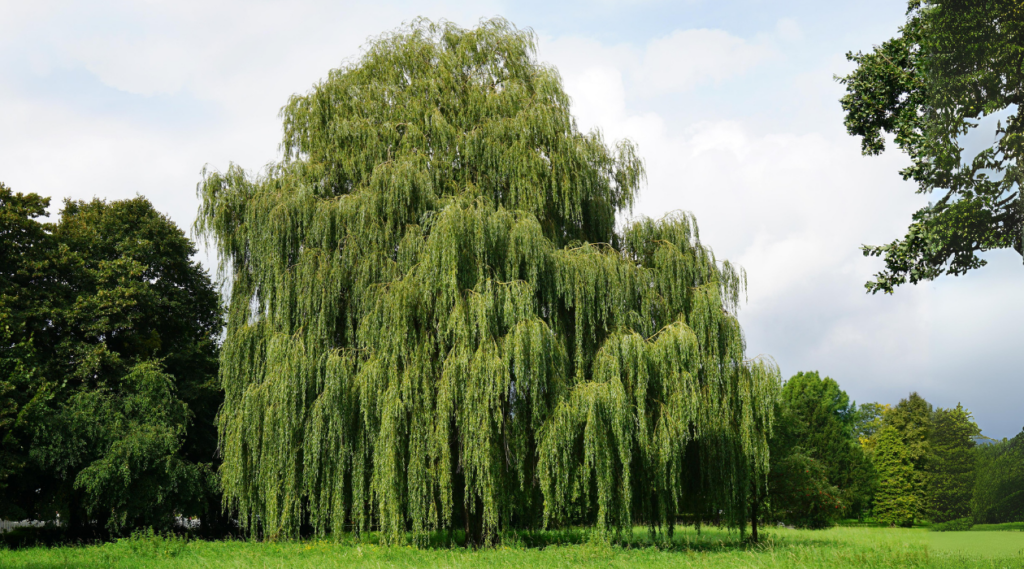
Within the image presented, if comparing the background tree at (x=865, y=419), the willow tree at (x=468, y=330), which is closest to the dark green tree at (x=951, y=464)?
the willow tree at (x=468, y=330)

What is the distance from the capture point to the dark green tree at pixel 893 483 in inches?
976

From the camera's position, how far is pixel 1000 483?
673 cm

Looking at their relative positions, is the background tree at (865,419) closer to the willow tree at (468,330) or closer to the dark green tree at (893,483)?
the dark green tree at (893,483)

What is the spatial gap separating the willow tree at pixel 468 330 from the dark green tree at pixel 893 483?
12.4 meters

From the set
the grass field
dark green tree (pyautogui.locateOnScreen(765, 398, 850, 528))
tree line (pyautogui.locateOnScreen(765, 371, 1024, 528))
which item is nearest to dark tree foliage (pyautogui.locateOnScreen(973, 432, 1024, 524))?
tree line (pyautogui.locateOnScreen(765, 371, 1024, 528))

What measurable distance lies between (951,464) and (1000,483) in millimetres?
1283

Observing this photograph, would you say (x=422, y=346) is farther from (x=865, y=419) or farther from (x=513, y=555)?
(x=865, y=419)

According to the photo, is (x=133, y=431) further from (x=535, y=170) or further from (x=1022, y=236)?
(x=1022, y=236)

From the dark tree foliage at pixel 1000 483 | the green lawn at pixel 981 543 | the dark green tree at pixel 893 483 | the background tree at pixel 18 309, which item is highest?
the background tree at pixel 18 309

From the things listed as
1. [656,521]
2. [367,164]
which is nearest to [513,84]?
[367,164]

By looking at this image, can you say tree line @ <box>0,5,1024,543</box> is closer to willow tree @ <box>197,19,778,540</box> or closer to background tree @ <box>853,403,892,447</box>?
willow tree @ <box>197,19,778,540</box>

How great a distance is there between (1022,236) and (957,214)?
5.33 ft

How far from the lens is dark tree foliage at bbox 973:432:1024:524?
642 centimetres

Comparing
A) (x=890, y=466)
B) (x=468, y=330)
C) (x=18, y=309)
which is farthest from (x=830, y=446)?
(x=18, y=309)
